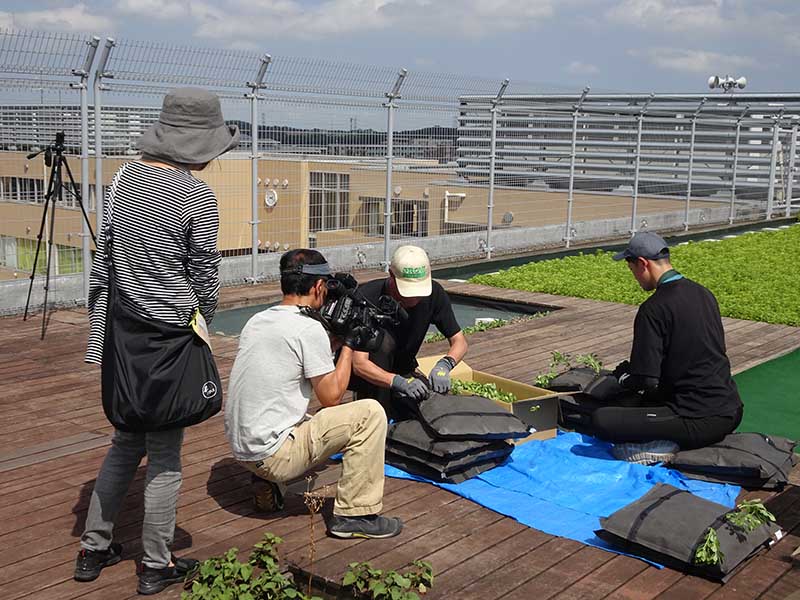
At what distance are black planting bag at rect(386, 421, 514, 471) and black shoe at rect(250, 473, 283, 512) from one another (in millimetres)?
719

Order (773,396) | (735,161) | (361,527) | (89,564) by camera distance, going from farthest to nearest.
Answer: (735,161) < (773,396) < (361,527) < (89,564)

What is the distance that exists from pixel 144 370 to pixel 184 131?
831 mm

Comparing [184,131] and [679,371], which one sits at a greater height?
[184,131]

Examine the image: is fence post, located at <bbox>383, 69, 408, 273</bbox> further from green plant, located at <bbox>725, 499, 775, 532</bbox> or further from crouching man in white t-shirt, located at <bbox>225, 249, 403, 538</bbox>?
green plant, located at <bbox>725, 499, 775, 532</bbox>

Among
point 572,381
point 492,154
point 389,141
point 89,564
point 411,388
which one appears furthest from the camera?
point 492,154

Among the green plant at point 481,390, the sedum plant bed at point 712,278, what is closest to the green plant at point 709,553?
the green plant at point 481,390

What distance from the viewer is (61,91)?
7.96 m

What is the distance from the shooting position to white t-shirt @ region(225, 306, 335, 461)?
3.46 m

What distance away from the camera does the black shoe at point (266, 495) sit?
12.4 ft

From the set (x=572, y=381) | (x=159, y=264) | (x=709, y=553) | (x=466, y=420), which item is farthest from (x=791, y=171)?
(x=159, y=264)

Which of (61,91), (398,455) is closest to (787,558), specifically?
(398,455)

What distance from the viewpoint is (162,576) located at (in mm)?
3141

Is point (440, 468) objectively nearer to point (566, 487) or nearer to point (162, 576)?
point (566, 487)

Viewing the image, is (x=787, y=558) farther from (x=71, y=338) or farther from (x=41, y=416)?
(x=71, y=338)
